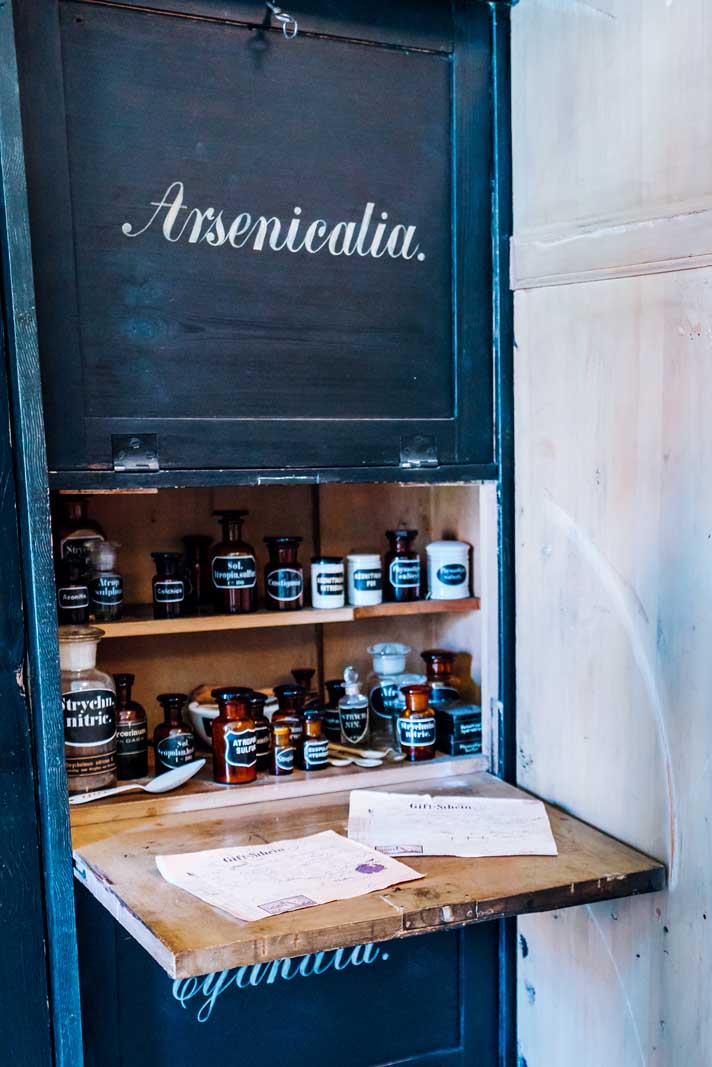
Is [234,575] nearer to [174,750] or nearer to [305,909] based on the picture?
[174,750]

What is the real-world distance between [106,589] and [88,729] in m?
0.24

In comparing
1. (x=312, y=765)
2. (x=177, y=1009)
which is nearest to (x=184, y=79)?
(x=312, y=765)

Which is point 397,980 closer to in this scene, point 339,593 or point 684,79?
point 339,593

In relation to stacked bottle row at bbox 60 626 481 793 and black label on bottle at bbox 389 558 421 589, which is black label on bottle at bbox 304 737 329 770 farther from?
black label on bottle at bbox 389 558 421 589

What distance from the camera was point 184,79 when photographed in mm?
Answer: 1558

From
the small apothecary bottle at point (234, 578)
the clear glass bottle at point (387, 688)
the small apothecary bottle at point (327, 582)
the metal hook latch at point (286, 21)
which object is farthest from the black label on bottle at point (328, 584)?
the metal hook latch at point (286, 21)

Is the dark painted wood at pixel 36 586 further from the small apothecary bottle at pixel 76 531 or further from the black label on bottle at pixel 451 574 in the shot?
the black label on bottle at pixel 451 574

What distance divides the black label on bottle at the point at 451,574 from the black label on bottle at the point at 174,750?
51 cm

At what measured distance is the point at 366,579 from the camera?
1.90 meters

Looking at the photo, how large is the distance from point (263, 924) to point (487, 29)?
138cm

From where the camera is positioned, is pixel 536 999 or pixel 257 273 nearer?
pixel 257 273

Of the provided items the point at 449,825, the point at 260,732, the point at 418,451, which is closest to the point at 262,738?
the point at 260,732

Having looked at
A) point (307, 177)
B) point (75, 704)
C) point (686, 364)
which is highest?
point (307, 177)

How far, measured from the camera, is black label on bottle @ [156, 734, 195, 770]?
1739 millimetres
